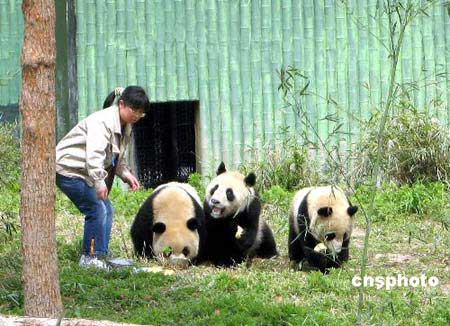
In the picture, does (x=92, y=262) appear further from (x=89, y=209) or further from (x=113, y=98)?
(x=113, y=98)

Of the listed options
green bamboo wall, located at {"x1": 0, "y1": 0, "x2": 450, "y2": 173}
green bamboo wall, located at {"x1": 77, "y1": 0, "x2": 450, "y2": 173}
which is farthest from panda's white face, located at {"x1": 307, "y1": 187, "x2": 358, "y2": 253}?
green bamboo wall, located at {"x1": 77, "y1": 0, "x2": 450, "y2": 173}

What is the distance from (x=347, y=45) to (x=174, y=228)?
5.50 meters

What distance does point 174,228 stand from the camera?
957cm

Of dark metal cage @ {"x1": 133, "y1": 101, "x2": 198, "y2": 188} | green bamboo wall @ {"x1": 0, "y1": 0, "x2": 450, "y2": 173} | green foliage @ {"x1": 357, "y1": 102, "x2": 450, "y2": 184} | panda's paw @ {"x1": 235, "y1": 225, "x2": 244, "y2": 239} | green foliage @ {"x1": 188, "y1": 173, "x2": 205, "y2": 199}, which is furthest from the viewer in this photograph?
dark metal cage @ {"x1": 133, "y1": 101, "x2": 198, "y2": 188}

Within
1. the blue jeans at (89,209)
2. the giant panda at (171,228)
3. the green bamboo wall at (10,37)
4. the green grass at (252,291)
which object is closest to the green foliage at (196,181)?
the green bamboo wall at (10,37)

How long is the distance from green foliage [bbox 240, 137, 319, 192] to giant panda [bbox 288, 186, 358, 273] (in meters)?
3.46

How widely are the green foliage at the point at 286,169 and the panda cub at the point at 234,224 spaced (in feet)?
9.64

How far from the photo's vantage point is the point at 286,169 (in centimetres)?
1330

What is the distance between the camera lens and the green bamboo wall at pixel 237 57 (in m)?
13.8

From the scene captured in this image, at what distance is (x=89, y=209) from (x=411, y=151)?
16.8ft

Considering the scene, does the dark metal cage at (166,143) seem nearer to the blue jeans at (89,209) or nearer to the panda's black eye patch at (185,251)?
the panda's black eye patch at (185,251)

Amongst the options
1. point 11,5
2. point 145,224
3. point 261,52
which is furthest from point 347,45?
point 145,224

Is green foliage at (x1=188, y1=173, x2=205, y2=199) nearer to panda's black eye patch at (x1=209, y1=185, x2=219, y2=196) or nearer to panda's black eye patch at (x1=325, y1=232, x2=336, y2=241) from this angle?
panda's black eye patch at (x1=209, y1=185, x2=219, y2=196)

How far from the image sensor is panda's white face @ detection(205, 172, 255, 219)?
32.5 feet
